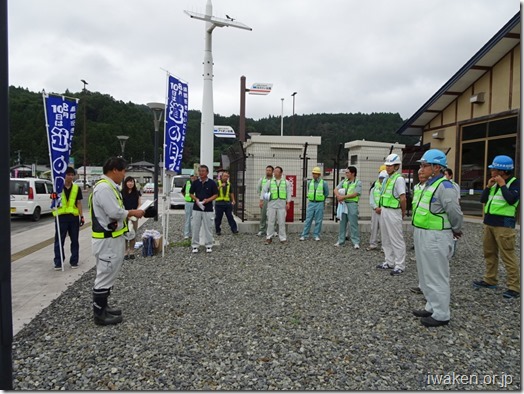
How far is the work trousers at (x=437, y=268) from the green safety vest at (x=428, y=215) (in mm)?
65

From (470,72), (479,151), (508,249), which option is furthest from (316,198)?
(470,72)

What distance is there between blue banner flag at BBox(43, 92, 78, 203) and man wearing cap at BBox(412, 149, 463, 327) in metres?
5.81

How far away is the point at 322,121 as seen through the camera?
56938 millimetres

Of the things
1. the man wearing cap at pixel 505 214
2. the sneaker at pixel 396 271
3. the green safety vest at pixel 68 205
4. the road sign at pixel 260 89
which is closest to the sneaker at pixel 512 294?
the man wearing cap at pixel 505 214

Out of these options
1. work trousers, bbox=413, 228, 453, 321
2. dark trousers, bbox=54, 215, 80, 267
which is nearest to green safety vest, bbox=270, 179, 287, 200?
dark trousers, bbox=54, 215, 80, 267

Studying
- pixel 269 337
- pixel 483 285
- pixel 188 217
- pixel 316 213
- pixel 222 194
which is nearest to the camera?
pixel 269 337

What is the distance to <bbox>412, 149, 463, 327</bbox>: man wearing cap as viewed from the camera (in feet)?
12.3

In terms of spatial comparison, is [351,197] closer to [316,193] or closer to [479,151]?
[316,193]

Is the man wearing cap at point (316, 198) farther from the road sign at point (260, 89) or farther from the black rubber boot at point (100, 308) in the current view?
the road sign at point (260, 89)

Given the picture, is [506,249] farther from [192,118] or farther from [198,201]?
[192,118]

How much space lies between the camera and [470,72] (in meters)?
12.3

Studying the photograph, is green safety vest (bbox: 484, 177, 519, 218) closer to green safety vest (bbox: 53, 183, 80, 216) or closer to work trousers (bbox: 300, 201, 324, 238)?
work trousers (bbox: 300, 201, 324, 238)

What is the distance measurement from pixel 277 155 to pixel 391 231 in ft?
22.3

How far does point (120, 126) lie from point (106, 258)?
66.2 meters
